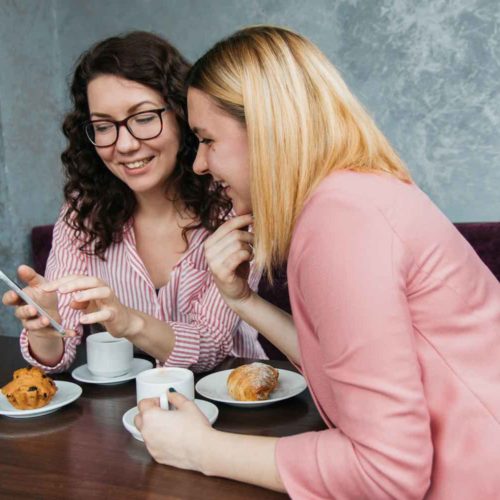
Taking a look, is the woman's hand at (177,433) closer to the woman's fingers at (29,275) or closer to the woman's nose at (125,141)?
the woman's fingers at (29,275)

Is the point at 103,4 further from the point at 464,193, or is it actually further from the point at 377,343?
the point at 377,343

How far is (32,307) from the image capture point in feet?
4.28

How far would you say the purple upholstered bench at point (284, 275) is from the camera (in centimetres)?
221

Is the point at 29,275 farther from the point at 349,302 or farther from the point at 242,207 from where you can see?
the point at 349,302

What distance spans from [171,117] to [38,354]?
64cm

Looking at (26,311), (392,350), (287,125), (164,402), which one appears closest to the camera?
(392,350)

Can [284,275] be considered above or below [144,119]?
below

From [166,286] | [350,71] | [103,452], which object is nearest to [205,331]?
[166,286]

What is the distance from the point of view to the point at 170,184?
1.80 m

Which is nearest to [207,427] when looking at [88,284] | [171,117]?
[88,284]

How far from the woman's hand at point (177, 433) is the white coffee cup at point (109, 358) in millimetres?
346

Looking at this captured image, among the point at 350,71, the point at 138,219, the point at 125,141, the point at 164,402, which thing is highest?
the point at 350,71

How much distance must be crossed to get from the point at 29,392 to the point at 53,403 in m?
0.05

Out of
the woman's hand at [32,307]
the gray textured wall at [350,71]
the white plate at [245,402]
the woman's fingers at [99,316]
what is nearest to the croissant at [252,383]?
the white plate at [245,402]
